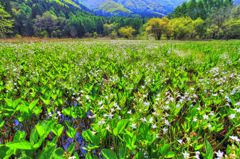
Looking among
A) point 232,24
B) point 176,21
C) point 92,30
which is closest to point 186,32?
point 176,21

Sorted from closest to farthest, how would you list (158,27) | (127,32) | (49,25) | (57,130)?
(57,130) < (158,27) < (49,25) < (127,32)

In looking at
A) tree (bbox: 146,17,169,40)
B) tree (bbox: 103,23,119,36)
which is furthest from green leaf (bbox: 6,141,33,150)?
tree (bbox: 103,23,119,36)

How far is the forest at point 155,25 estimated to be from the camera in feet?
203

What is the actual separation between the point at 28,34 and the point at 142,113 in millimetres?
96570

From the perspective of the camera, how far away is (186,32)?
231 feet

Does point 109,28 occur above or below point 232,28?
above

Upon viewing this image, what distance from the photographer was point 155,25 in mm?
78188

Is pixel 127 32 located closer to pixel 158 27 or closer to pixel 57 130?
pixel 158 27

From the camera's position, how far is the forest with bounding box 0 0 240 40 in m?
61.8

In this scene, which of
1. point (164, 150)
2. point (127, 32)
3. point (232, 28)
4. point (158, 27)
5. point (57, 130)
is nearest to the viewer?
point (164, 150)

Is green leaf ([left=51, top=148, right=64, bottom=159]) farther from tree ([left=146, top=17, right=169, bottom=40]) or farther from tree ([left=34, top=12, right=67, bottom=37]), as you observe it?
tree ([left=34, top=12, right=67, bottom=37])

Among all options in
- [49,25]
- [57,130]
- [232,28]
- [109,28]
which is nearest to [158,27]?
[232,28]

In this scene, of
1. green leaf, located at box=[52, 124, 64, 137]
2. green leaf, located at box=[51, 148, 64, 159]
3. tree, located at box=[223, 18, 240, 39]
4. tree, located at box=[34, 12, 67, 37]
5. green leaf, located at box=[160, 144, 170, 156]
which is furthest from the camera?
tree, located at box=[34, 12, 67, 37]

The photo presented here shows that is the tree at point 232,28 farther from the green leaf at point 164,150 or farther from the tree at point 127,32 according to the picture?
the green leaf at point 164,150
